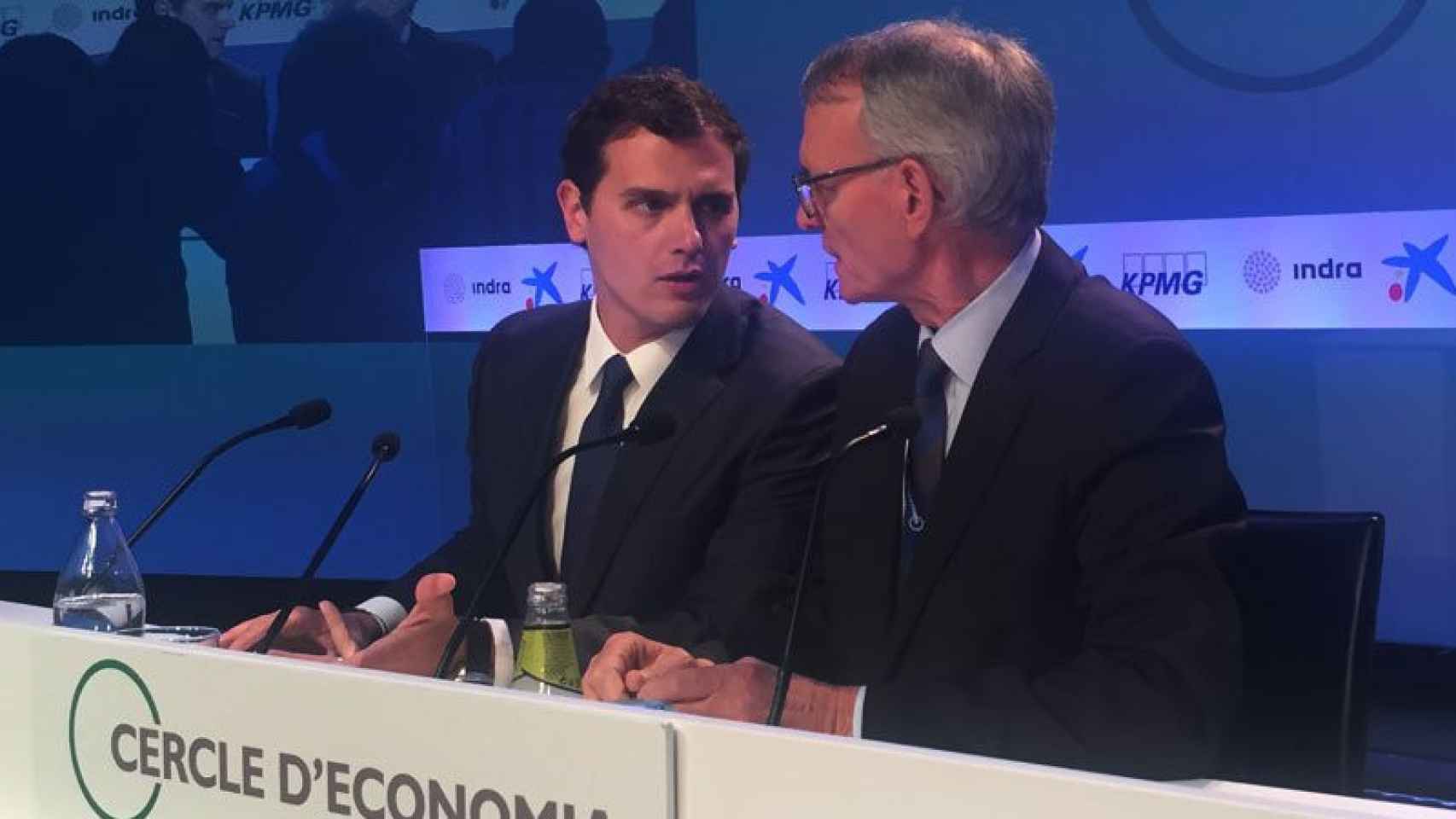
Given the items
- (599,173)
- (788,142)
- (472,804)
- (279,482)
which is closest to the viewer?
(472,804)

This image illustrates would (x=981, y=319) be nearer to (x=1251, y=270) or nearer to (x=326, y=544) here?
(x=326, y=544)

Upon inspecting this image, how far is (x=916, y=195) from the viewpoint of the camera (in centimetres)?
222

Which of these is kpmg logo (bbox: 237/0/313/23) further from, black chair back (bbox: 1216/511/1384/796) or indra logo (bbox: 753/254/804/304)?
black chair back (bbox: 1216/511/1384/796)

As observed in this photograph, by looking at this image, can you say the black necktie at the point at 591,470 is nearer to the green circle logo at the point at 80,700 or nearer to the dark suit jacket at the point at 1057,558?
the dark suit jacket at the point at 1057,558

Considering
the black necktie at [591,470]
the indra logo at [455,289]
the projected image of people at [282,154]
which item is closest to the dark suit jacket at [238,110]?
the projected image of people at [282,154]

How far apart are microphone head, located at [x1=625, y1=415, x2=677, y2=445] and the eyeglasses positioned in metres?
0.44

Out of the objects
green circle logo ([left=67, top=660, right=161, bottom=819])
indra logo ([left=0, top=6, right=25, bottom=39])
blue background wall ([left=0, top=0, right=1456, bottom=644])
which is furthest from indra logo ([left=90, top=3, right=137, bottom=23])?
green circle logo ([left=67, top=660, right=161, bottom=819])

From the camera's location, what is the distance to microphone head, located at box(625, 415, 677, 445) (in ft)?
6.53

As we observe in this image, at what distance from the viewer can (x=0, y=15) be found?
6.87 meters

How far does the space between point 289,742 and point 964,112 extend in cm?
126

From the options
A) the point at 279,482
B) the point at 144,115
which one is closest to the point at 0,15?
the point at 144,115

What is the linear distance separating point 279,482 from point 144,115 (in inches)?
59.1

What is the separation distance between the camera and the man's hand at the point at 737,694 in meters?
1.87

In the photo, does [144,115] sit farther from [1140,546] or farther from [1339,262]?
[1140,546]
